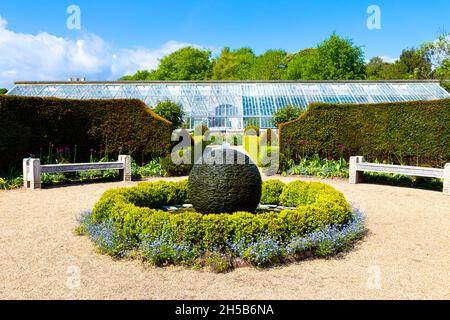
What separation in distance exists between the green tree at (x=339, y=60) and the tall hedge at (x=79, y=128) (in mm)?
32169

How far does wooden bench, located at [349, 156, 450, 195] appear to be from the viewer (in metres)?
9.84

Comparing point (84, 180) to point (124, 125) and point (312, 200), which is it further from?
point (312, 200)

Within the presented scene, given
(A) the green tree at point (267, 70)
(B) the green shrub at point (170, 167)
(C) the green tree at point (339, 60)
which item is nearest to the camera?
(B) the green shrub at point (170, 167)

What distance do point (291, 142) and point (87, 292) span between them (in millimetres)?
11096

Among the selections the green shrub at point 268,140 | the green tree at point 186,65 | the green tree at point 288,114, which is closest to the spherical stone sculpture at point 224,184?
the green shrub at point 268,140

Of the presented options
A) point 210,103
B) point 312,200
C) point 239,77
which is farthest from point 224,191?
point 239,77

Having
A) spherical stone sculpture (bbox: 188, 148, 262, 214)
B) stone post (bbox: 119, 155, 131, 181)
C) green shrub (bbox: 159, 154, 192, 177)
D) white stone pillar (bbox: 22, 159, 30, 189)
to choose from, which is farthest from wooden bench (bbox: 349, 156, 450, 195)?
white stone pillar (bbox: 22, 159, 30, 189)

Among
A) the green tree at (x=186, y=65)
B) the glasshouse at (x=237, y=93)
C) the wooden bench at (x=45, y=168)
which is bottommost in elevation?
the wooden bench at (x=45, y=168)

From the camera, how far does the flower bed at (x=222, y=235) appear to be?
484 centimetres

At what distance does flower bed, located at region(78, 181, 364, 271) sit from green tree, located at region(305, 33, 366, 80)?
3832cm

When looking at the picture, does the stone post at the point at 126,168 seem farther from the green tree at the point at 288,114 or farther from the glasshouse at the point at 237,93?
the glasshouse at the point at 237,93

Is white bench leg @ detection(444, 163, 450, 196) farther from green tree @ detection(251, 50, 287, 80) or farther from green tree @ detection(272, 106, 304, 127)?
green tree @ detection(251, 50, 287, 80)

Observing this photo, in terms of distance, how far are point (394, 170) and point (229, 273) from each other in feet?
26.1

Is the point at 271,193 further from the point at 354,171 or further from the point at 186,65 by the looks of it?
the point at 186,65
